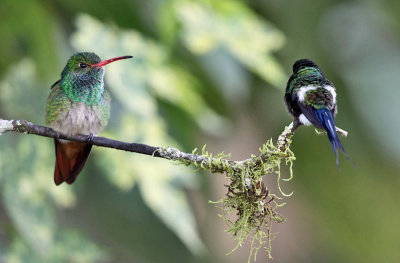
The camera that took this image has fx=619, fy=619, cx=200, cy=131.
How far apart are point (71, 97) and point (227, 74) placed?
65.7 inches

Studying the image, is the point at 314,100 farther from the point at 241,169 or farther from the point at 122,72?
the point at 122,72

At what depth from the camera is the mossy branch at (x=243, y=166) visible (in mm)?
1381

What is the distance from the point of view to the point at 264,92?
498 cm

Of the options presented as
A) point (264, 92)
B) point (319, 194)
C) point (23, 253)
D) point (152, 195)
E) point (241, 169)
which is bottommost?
point (241, 169)

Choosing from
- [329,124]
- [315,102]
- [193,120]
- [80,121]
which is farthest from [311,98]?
[193,120]

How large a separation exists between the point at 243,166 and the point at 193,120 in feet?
7.12

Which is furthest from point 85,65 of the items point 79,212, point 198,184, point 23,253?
point 79,212

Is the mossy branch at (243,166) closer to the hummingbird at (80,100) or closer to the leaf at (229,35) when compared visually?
the hummingbird at (80,100)

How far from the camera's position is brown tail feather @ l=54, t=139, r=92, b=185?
6.48 ft

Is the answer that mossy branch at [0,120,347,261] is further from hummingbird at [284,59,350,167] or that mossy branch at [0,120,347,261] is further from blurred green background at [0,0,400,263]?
blurred green background at [0,0,400,263]

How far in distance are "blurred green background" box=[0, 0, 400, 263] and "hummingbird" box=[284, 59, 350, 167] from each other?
85 cm

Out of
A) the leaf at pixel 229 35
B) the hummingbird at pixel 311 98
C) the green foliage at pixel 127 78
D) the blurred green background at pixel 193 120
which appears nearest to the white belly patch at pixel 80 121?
the blurred green background at pixel 193 120

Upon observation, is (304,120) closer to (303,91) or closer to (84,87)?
(303,91)

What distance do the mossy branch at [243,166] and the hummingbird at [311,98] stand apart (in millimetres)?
50
